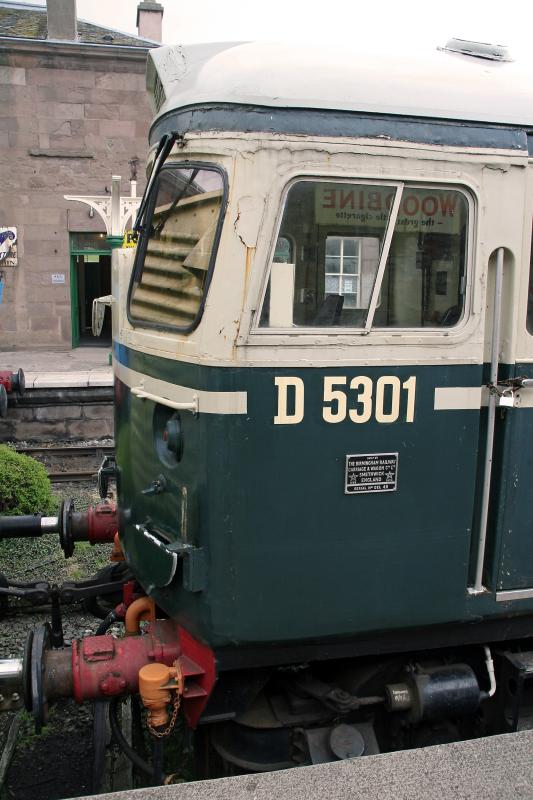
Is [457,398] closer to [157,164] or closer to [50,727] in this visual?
[157,164]

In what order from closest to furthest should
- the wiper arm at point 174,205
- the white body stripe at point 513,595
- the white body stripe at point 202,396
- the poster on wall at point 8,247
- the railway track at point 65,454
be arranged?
the white body stripe at point 202,396 → the wiper arm at point 174,205 → the white body stripe at point 513,595 → the railway track at point 65,454 → the poster on wall at point 8,247

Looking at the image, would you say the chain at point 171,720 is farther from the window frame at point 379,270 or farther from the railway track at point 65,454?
the railway track at point 65,454

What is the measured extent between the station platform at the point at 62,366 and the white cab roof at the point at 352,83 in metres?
8.58

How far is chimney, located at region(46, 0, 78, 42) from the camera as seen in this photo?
18.7 meters

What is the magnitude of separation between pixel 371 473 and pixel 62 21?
19.5 meters

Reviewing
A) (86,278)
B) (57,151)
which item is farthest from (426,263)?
(86,278)

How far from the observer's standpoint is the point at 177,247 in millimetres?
3338

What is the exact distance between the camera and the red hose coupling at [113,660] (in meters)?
3.21

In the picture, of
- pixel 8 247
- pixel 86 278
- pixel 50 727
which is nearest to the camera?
pixel 50 727

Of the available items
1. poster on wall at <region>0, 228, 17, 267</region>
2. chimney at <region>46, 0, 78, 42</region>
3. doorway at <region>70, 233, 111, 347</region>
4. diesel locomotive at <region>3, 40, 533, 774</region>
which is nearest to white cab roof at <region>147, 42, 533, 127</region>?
diesel locomotive at <region>3, 40, 533, 774</region>

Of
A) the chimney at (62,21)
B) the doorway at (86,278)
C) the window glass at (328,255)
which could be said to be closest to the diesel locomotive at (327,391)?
the window glass at (328,255)

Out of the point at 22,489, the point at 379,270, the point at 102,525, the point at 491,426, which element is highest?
the point at 379,270

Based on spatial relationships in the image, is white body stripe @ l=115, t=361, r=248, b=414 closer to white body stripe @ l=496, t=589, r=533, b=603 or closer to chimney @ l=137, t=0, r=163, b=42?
white body stripe @ l=496, t=589, r=533, b=603

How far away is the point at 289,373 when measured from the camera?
9.60 feet
